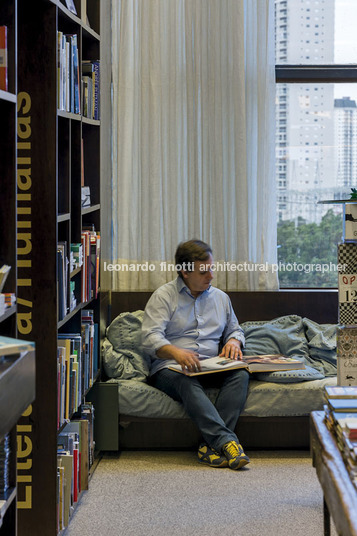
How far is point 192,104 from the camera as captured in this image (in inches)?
181

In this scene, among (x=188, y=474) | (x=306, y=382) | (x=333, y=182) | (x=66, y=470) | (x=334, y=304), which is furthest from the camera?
(x=333, y=182)

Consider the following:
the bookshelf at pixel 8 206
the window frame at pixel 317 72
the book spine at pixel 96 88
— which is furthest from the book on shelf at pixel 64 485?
the window frame at pixel 317 72

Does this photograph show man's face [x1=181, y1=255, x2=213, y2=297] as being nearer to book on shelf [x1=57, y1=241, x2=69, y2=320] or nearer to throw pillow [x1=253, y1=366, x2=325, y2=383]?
throw pillow [x1=253, y1=366, x2=325, y2=383]

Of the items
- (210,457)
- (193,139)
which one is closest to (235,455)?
(210,457)

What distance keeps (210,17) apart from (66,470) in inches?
→ 115

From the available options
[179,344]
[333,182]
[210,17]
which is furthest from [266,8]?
[179,344]

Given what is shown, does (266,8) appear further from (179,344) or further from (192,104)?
(179,344)

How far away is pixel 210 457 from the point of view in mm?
3607

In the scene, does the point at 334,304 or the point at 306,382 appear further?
the point at 334,304

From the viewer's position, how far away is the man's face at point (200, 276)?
3928mm

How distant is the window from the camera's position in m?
4.75

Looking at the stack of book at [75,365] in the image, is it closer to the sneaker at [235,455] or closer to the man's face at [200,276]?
the man's face at [200,276]

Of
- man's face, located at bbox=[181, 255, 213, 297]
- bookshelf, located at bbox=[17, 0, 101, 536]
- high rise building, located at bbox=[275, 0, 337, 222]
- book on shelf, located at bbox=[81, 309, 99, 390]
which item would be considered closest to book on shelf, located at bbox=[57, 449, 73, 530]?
bookshelf, located at bbox=[17, 0, 101, 536]

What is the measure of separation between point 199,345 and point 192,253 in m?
0.50
